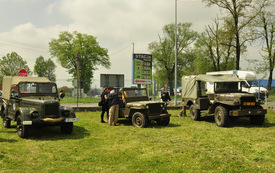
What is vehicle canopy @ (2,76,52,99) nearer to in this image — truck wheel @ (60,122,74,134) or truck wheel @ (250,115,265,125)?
truck wheel @ (60,122,74,134)

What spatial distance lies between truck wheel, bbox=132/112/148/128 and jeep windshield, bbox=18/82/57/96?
353 centimetres

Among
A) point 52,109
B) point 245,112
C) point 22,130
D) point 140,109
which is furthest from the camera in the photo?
point 140,109

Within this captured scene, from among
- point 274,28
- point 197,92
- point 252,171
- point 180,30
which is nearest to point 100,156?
Result: point 252,171

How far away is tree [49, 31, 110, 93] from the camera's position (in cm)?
5181

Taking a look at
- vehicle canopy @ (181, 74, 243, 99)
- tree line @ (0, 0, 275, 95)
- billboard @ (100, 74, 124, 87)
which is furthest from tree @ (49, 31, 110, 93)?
vehicle canopy @ (181, 74, 243, 99)

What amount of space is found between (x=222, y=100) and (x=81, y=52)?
1702 inches

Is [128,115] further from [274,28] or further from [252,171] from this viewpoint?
[274,28]

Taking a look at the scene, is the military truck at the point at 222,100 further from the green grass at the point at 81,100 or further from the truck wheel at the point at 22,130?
the green grass at the point at 81,100

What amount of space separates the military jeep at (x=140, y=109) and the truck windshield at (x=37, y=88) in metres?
3.14

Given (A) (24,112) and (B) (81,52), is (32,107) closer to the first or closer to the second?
(A) (24,112)

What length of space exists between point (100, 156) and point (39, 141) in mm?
2886

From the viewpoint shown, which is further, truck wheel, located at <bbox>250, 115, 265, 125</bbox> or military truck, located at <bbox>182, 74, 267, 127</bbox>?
truck wheel, located at <bbox>250, 115, 265, 125</bbox>

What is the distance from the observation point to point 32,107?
8664 millimetres

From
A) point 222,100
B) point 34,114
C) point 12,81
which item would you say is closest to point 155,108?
point 222,100
